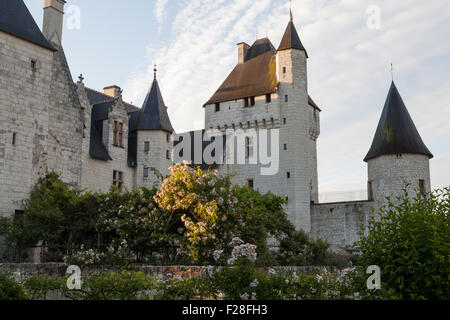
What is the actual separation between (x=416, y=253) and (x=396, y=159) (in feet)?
84.4

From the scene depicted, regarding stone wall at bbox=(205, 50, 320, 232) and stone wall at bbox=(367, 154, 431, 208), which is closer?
stone wall at bbox=(367, 154, 431, 208)

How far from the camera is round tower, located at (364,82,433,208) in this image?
1137 inches

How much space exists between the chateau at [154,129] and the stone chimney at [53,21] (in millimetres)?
53

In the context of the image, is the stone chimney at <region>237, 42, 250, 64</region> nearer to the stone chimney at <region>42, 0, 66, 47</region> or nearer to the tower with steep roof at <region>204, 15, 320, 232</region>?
the tower with steep roof at <region>204, 15, 320, 232</region>

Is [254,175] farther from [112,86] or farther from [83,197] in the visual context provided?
[83,197]

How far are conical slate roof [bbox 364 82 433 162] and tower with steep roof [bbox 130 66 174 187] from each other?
43.8ft

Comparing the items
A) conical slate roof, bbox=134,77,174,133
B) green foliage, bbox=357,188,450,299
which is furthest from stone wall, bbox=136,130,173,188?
green foliage, bbox=357,188,450,299

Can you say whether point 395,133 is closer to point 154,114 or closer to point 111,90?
point 154,114

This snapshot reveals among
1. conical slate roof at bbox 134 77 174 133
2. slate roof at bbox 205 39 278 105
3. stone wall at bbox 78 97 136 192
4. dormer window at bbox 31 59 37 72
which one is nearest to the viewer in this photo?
dormer window at bbox 31 59 37 72

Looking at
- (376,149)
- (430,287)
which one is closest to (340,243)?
(376,149)

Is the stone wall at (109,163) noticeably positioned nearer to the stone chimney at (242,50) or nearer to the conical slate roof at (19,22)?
the conical slate roof at (19,22)

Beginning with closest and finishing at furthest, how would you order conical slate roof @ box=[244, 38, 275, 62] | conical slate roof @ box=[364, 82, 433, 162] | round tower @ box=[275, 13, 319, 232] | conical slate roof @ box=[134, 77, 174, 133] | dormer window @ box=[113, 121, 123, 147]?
dormer window @ box=[113, 121, 123, 147], conical slate roof @ box=[134, 77, 174, 133], conical slate roof @ box=[364, 82, 433, 162], round tower @ box=[275, 13, 319, 232], conical slate roof @ box=[244, 38, 275, 62]

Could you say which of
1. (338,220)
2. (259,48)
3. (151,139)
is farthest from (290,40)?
(338,220)

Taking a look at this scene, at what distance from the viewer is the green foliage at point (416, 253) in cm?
489
